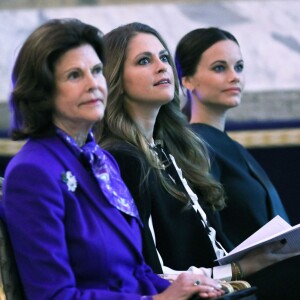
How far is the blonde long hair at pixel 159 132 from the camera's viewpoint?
133 inches

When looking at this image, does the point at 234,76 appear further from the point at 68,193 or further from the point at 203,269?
the point at 68,193

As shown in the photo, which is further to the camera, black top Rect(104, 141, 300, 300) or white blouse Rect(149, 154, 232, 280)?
white blouse Rect(149, 154, 232, 280)

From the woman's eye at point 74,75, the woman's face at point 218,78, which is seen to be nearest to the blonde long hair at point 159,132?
the woman's face at point 218,78

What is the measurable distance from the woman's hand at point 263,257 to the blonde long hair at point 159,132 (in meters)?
0.27

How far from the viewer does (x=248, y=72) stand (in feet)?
23.0

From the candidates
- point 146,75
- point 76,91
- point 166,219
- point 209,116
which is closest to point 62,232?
point 76,91

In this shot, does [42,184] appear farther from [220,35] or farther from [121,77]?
[220,35]

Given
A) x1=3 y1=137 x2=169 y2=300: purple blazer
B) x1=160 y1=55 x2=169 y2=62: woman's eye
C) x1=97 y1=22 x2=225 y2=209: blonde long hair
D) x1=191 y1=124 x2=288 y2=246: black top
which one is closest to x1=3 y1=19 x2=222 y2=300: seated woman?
x1=3 y1=137 x2=169 y2=300: purple blazer

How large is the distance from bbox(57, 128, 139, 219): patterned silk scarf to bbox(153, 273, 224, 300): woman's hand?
0.28m

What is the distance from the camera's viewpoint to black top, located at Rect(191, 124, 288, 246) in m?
3.90

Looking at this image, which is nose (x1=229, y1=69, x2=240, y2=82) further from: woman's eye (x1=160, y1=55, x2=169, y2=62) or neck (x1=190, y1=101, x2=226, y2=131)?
woman's eye (x1=160, y1=55, x2=169, y2=62)

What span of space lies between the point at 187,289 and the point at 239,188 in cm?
137

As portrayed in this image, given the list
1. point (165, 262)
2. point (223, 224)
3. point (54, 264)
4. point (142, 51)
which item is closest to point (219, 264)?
point (165, 262)

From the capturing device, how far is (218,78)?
419cm
